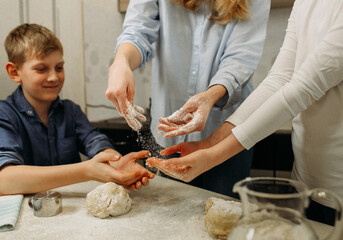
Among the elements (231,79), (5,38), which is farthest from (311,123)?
(5,38)

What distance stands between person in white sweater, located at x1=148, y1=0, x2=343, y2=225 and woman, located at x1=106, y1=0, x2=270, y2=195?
0.21 meters

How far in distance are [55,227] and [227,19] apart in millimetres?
940

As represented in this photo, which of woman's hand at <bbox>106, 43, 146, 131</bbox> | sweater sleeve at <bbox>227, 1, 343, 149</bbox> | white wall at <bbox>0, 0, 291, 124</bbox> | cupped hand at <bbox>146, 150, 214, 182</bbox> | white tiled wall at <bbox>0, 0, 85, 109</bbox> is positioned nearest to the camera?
sweater sleeve at <bbox>227, 1, 343, 149</bbox>

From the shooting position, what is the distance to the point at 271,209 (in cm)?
48

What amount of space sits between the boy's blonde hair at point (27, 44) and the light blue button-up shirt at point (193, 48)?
456 millimetres

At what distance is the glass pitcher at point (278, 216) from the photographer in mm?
447

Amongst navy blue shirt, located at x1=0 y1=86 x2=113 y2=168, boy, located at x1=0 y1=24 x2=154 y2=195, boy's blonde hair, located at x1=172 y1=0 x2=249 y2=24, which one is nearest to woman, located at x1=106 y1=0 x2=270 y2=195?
boy's blonde hair, located at x1=172 y1=0 x2=249 y2=24

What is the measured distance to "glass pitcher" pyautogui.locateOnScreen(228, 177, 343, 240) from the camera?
17.6 inches

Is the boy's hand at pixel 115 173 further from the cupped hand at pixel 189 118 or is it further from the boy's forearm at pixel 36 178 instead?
the cupped hand at pixel 189 118

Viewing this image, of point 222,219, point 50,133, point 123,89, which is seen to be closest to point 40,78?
point 50,133

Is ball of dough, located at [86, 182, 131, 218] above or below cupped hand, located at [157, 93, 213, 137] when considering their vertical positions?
below

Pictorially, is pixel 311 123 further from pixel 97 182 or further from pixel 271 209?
pixel 97 182

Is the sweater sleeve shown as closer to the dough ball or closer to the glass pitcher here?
the dough ball

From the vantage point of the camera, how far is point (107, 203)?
0.86 metres
